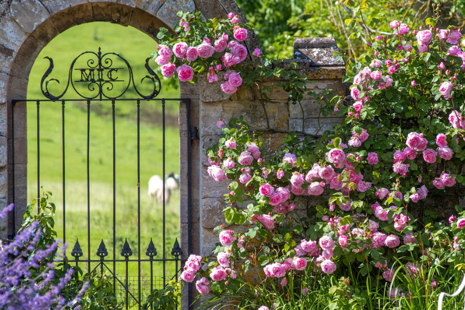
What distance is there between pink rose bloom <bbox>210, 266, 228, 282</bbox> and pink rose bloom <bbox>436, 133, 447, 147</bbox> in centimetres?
158

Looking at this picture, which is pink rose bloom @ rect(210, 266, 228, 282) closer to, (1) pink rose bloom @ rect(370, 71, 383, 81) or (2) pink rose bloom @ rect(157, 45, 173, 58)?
(2) pink rose bloom @ rect(157, 45, 173, 58)

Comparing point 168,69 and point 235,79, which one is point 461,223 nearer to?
point 235,79

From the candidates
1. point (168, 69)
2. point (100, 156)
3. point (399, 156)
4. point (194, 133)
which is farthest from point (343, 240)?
point (100, 156)

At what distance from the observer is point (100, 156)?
22891 mm

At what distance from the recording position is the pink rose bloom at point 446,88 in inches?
125

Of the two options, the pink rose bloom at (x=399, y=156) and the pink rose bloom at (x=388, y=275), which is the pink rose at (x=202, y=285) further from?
the pink rose bloom at (x=399, y=156)

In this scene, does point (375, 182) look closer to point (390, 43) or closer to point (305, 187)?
point (305, 187)

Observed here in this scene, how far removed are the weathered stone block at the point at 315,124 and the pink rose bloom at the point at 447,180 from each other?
0.77 metres

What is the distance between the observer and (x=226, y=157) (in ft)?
11.1

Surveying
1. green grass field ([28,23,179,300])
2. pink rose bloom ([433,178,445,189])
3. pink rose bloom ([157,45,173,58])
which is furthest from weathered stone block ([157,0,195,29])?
green grass field ([28,23,179,300])

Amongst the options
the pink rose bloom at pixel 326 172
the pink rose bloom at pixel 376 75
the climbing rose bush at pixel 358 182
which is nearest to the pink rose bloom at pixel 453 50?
the climbing rose bush at pixel 358 182

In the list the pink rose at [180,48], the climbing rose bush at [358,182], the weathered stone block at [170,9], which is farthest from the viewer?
the weathered stone block at [170,9]

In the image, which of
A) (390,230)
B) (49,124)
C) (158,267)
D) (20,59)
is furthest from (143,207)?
(49,124)

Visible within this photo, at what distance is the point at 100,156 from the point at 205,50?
20511 millimetres
